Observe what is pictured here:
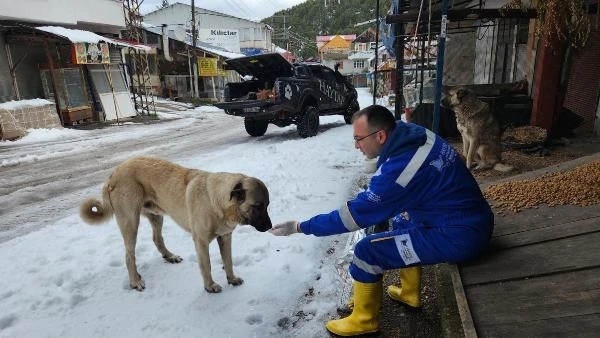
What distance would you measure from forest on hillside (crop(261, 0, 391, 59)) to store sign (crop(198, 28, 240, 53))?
33.3 metres

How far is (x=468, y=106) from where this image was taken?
20.1 feet

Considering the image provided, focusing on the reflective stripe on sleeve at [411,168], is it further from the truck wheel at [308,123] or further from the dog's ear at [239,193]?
the truck wheel at [308,123]

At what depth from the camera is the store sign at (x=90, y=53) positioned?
15.5 meters

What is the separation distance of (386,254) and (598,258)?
123 centimetres

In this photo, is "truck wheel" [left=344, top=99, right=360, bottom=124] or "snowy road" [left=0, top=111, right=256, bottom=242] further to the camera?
"truck wheel" [left=344, top=99, right=360, bottom=124]

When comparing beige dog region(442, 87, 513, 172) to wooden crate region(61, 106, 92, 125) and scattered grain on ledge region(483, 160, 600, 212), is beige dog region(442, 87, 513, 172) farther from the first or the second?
wooden crate region(61, 106, 92, 125)

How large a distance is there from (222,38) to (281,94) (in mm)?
39006

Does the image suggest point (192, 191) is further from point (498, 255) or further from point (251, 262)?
point (498, 255)

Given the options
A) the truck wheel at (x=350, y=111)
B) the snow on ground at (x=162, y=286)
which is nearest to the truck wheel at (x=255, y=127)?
the truck wheel at (x=350, y=111)

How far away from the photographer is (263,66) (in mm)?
11602

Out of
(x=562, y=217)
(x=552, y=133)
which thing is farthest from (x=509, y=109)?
(x=562, y=217)

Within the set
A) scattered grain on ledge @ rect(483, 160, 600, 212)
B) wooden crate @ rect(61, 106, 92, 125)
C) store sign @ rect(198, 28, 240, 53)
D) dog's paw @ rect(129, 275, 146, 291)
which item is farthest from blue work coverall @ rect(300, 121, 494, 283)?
store sign @ rect(198, 28, 240, 53)

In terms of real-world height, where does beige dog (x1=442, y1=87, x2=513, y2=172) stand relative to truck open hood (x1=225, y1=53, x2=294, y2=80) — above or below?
below

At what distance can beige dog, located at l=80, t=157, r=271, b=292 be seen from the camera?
3.21 meters
